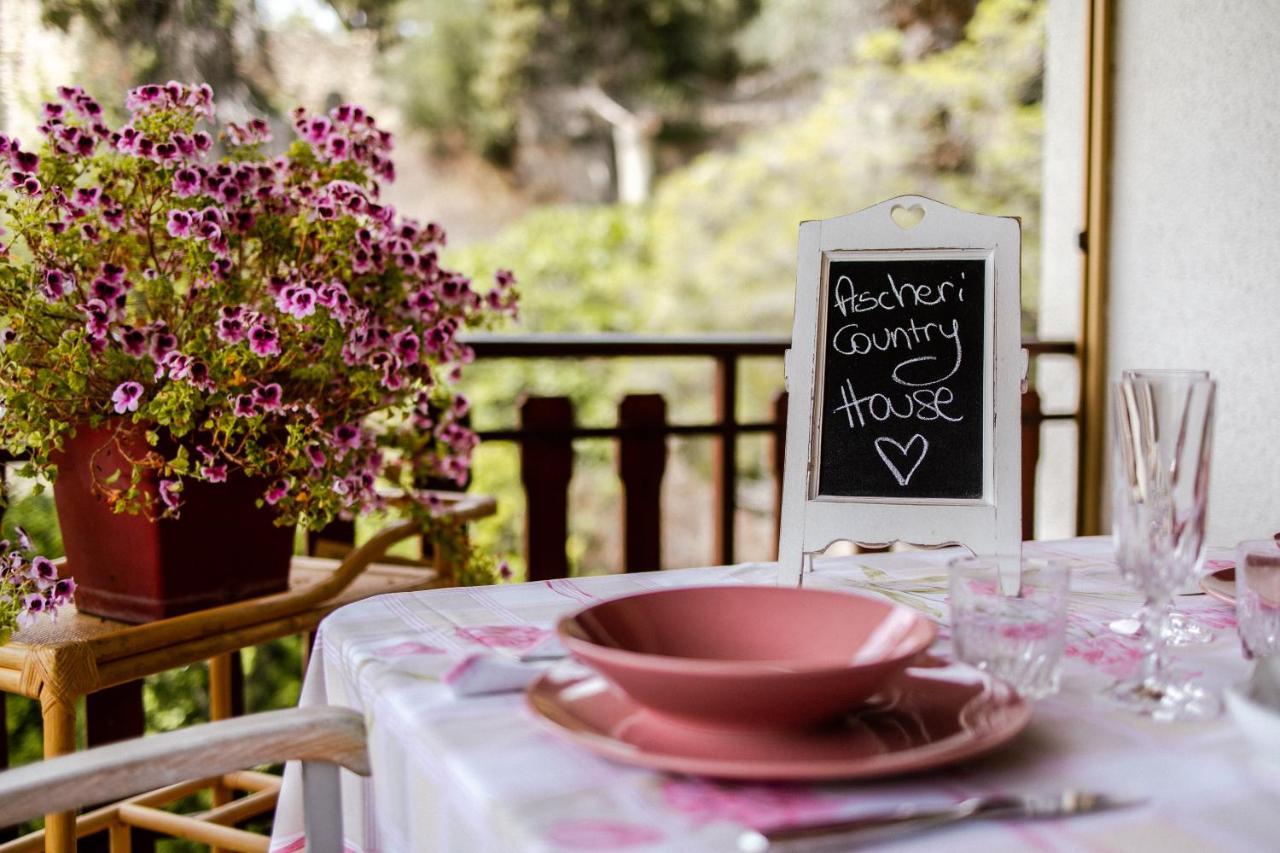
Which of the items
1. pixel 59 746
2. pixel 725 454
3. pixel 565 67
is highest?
pixel 565 67

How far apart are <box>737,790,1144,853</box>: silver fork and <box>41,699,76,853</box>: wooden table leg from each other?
0.88 m

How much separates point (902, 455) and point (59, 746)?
88 centimetres

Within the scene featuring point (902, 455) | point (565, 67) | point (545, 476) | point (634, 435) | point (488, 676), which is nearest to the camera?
point (488, 676)

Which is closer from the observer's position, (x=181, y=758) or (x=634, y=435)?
(x=181, y=758)

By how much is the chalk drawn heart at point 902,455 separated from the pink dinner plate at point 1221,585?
0.27 meters

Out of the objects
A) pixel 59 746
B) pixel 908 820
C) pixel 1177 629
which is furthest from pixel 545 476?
pixel 908 820

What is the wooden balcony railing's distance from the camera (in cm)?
225

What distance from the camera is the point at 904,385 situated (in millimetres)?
1135

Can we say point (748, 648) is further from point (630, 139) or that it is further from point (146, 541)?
point (630, 139)

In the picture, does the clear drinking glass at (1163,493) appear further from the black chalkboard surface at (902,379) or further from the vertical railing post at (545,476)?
the vertical railing post at (545,476)

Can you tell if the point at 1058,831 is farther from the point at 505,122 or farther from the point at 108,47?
the point at 505,122

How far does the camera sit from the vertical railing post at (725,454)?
248 centimetres

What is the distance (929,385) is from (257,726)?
2.31 feet

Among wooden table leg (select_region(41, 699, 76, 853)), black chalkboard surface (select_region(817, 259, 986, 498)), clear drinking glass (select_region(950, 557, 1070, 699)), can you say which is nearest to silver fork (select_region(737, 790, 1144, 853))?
clear drinking glass (select_region(950, 557, 1070, 699))
